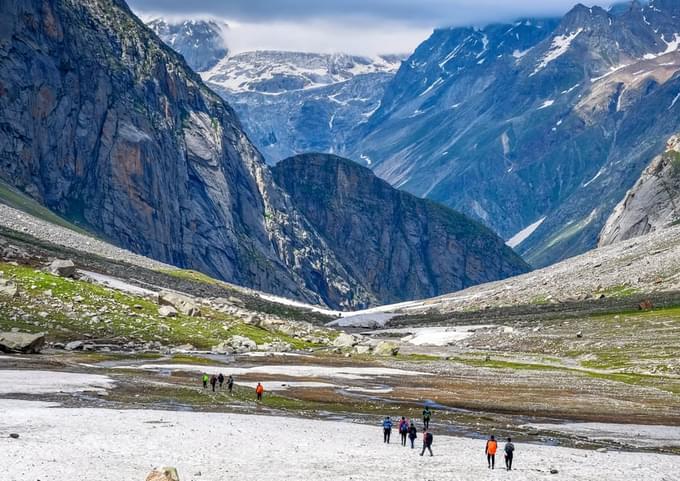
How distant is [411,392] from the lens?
9906cm

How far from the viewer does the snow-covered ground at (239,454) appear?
47562 millimetres

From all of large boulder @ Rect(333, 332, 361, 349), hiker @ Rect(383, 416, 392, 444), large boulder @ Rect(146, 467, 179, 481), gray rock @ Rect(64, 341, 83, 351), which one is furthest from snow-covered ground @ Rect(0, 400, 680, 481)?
large boulder @ Rect(333, 332, 361, 349)

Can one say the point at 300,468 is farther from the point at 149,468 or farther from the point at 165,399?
the point at 165,399

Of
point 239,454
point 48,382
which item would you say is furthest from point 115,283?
point 239,454

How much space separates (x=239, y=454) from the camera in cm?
5325

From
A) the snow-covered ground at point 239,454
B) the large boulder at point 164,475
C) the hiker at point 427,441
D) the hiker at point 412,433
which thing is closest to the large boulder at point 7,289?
the snow-covered ground at point 239,454

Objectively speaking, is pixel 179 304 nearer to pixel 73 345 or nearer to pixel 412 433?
pixel 73 345

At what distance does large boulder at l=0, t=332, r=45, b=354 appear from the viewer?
344 feet

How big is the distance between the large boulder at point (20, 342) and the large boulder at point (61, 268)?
40.1 metres

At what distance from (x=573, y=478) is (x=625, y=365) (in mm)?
88119

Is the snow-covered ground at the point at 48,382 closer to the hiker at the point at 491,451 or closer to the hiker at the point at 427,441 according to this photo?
the hiker at the point at 427,441

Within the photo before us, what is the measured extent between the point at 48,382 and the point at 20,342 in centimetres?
2618

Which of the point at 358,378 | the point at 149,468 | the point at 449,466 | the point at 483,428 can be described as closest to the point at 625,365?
the point at 358,378

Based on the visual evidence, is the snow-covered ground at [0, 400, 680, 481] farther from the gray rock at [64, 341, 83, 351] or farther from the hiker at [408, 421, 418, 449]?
the gray rock at [64, 341, 83, 351]
